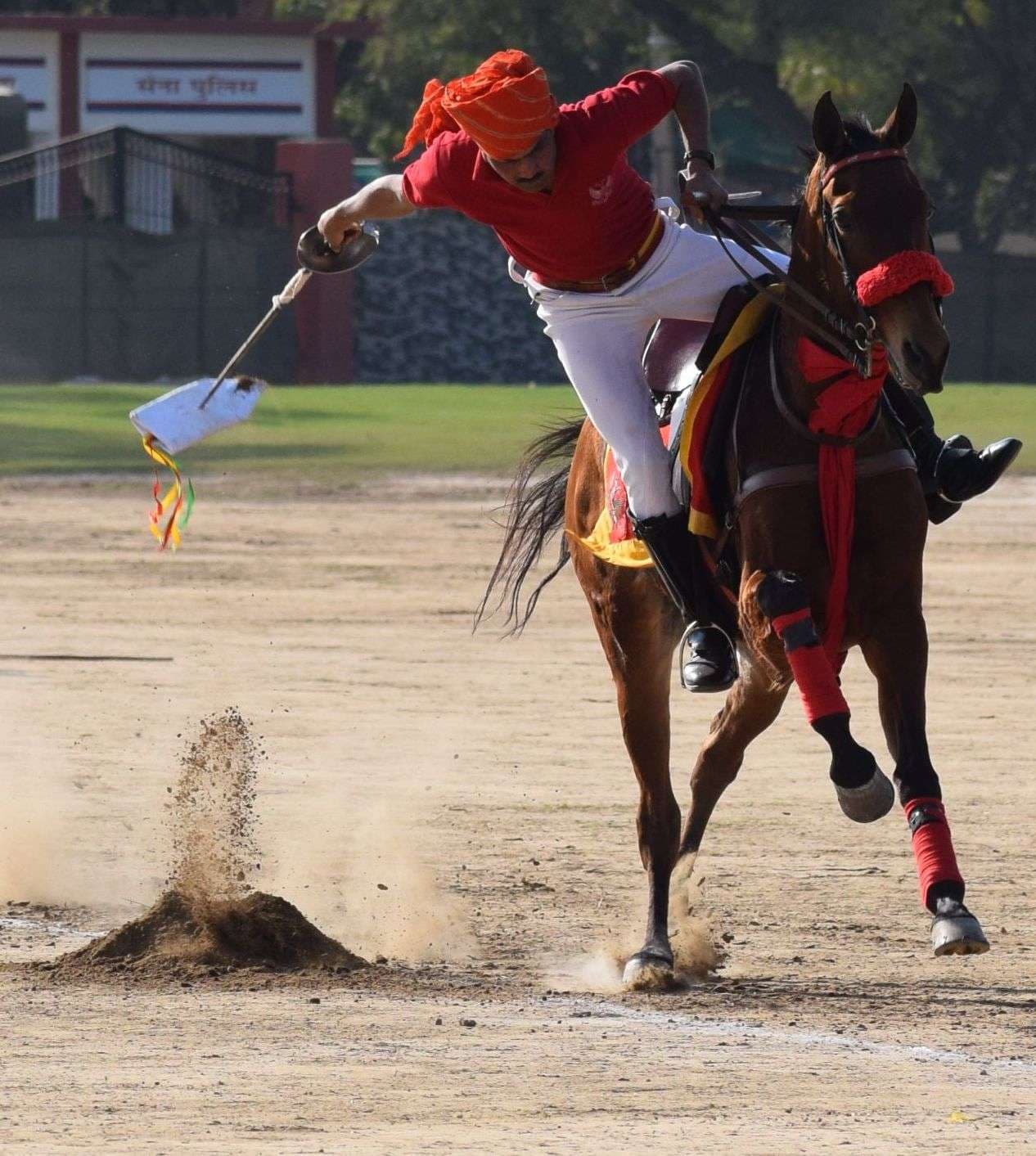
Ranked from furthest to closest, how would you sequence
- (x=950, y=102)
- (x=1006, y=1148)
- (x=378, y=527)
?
(x=950, y=102) < (x=378, y=527) < (x=1006, y=1148)

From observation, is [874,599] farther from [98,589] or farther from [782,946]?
[98,589]

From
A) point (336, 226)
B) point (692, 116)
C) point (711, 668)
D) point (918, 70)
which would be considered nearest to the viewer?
point (711, 668)

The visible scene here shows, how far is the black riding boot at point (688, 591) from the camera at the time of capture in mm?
7250

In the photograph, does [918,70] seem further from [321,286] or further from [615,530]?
[615,530]

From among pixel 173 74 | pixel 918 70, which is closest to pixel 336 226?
pixel 173 74

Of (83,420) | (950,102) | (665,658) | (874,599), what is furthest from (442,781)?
(950,102)

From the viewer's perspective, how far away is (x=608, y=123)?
7062 mm

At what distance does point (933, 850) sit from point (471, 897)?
7.05 feet

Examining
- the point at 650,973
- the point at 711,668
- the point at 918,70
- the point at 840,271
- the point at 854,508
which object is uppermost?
the point at 918,70

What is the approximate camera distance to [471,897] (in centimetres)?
834

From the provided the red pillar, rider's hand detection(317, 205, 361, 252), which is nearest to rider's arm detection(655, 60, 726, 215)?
rider's hand detection(317, 205, 361, 252)

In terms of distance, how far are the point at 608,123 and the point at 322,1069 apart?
2703 mm

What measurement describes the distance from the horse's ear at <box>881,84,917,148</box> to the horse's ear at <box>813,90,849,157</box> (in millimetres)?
116

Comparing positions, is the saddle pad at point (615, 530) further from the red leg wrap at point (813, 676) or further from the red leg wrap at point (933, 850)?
the red leg wrap at point (933, 850)
